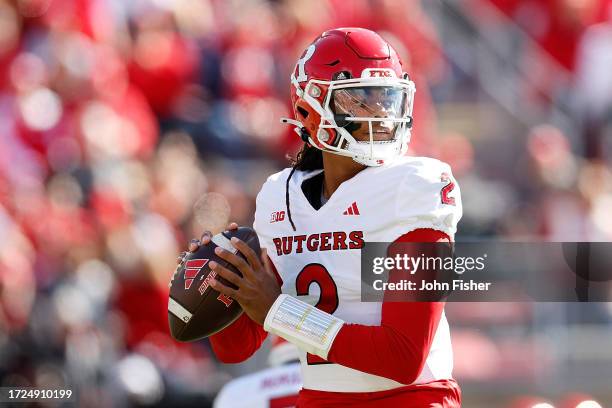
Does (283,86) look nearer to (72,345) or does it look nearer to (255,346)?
(72,345)

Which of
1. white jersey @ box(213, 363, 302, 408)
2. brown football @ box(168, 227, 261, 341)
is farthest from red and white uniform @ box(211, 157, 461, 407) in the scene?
white jersey @ box(213, 363, 302, 408)

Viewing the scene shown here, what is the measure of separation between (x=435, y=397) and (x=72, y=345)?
3.04m

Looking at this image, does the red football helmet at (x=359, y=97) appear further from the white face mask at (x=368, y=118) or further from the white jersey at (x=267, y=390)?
the white jersey at (x=267, y=390)

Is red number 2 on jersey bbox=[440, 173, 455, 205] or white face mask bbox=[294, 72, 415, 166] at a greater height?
white face mask bbox=[294, 72, 415, 166]

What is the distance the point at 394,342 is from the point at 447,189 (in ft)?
1.33

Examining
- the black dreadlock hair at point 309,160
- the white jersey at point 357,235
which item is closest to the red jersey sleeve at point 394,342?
the white jersey at point 357,235

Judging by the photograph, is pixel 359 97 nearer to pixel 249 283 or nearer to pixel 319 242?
pixel 319 242

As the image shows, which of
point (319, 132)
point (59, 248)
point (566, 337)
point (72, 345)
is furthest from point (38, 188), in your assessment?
point (319, 132)

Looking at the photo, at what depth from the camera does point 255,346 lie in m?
2.86

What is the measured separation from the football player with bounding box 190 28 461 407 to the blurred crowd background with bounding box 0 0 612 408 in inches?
91.9

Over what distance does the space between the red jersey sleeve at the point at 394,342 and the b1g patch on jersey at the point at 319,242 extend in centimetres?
21

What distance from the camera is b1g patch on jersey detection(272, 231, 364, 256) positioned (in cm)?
256

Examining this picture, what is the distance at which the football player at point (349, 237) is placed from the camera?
2.41 metres

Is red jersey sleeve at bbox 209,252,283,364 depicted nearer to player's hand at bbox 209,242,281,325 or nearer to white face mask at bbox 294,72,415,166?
player's hand at bbox 209,242,281,325
